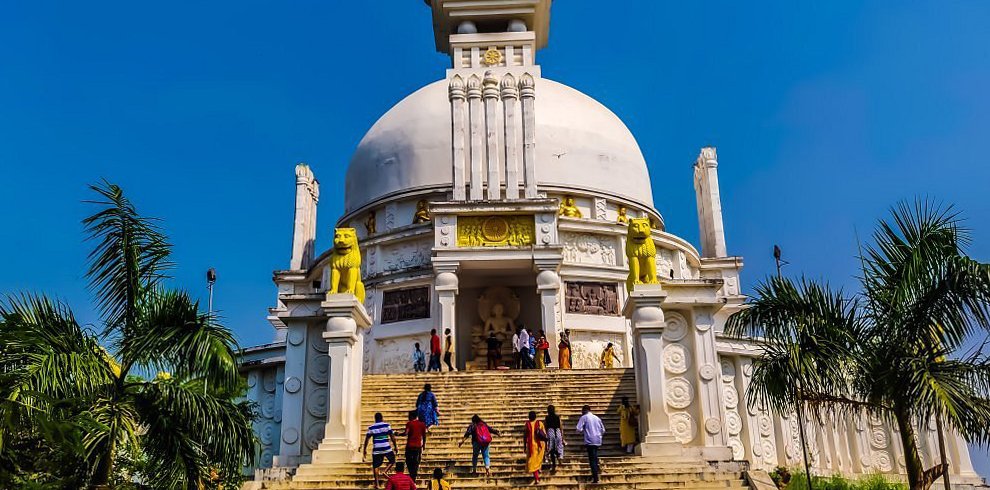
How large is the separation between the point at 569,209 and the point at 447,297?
769cm

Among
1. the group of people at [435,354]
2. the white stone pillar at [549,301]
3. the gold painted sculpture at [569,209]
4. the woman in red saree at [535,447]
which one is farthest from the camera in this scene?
the gold painted sculpture at [569,209]

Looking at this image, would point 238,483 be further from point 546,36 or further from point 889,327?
point 546,36

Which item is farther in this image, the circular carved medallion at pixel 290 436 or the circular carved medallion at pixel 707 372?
the circular carved medallion at pixel 290 436

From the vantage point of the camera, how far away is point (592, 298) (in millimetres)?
27500

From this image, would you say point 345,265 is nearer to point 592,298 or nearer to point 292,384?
point 292,384

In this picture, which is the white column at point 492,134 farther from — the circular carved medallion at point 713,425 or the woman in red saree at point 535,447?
the woman in red saree at point 535,447

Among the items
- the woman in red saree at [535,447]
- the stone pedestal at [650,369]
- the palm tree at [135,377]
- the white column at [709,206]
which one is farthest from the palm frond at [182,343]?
the white column at [709,206]

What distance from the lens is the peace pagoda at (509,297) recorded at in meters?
16.3

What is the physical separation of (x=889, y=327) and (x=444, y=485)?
21.0 ft

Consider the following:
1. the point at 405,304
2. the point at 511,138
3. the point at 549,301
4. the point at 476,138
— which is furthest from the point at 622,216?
the point at 405,304

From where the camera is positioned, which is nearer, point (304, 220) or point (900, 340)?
point (900, 340)

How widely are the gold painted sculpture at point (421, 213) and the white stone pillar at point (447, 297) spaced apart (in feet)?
17.2

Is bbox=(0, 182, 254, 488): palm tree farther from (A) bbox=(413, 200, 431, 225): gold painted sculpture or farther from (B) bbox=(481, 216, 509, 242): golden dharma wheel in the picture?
(A) bbox=(413, 200, 431, 225): gold painted sculpture

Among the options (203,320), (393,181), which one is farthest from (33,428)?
(393,181)
